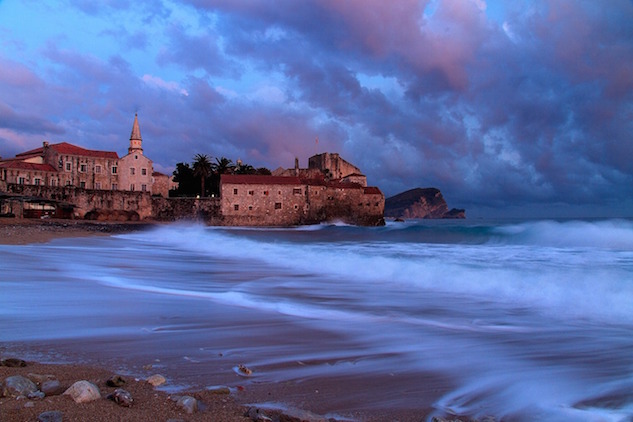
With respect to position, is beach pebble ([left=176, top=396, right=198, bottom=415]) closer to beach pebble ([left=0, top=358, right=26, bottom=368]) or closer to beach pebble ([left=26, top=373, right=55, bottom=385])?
beach pebble ([left=26, top=373, right=55, bottom=385])

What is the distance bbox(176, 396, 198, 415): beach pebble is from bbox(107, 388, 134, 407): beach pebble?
0.33 metres

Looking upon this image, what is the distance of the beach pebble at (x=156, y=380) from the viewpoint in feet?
11.8

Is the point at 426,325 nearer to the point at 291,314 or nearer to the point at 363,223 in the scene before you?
the point at 291,314

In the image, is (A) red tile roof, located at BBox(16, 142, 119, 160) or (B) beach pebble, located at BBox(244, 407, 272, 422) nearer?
(B) beach pebble, located at BBox(244, 407, 272, 422)

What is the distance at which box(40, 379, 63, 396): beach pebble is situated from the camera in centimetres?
316

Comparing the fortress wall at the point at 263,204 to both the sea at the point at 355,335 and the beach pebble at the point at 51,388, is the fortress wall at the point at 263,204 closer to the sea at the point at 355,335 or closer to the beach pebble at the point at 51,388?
the sea at the point at 355,335

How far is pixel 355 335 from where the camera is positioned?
579 cm

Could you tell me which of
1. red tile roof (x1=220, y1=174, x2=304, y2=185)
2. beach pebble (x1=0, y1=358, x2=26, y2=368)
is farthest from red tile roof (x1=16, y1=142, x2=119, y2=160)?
beach pebble (x1=0, y1=358, x2=26, y2=368)

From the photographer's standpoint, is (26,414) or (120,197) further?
(120,197)

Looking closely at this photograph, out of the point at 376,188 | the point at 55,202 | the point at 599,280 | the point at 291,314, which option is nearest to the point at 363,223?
the point at 376,188

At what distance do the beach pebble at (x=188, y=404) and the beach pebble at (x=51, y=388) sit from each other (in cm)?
88

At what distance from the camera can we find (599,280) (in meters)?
10.5

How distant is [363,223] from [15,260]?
52.9 m

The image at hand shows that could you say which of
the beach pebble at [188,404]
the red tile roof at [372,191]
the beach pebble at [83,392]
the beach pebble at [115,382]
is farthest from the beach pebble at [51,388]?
the red tile roof at [372,191]
